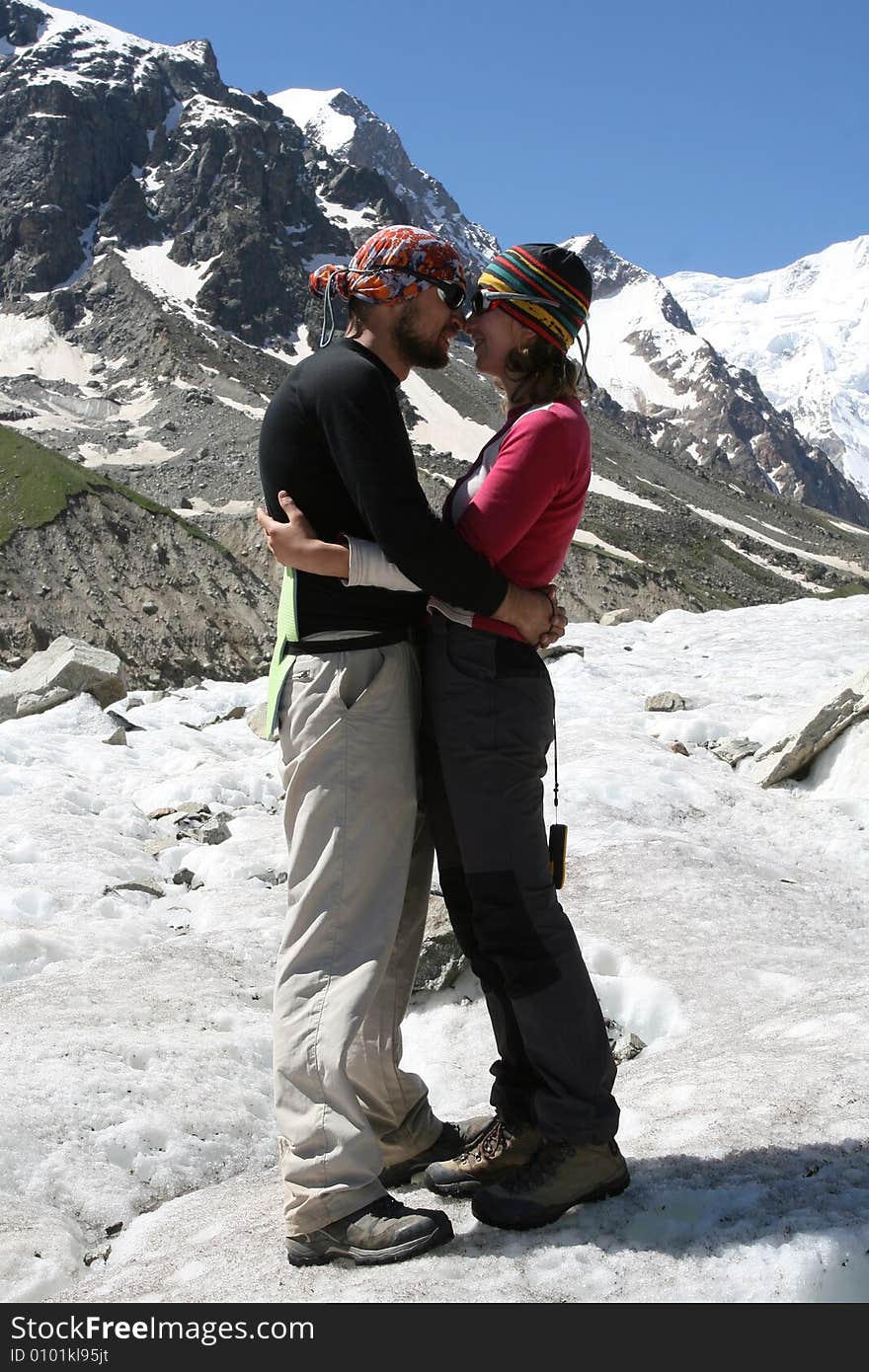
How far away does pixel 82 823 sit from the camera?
36.1ft

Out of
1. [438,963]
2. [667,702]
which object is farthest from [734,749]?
[438,963]

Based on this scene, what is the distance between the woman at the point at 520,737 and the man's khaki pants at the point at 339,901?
19 centimetres

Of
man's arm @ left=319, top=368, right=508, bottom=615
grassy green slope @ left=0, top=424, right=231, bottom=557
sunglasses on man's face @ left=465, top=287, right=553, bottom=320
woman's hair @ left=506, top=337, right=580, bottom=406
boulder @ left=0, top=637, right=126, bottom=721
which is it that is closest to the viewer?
man's arm @ left=319, top=368, right=508, bottom=615

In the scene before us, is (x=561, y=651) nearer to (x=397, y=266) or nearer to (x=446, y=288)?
(x=446, y=288)

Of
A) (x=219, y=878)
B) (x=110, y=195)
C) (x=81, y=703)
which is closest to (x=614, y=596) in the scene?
(x=81, y=703)

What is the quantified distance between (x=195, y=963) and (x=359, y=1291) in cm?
443

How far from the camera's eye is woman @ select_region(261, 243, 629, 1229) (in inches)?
172

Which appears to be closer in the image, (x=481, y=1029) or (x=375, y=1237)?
(x=375, y=1237)

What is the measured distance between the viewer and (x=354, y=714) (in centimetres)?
454

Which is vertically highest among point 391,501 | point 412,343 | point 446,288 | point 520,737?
point 446,288

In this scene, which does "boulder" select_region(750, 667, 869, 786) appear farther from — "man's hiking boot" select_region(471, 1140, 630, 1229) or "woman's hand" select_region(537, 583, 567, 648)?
"man's hiking boot" select_region(471, 1140, 630, 1229)

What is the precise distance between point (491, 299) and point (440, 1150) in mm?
3522

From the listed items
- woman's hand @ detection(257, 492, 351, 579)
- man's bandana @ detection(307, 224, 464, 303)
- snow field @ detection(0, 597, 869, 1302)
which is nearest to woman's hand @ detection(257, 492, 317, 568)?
woman's hand @ detection(257, 492, 351, 579)

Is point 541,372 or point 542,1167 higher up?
point 541,372
